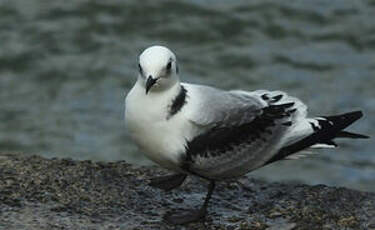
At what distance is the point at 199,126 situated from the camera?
569cm

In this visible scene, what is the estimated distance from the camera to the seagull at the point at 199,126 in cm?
566

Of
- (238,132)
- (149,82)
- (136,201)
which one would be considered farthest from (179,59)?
(149,82)

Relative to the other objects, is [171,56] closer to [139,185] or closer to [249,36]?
[139,185]

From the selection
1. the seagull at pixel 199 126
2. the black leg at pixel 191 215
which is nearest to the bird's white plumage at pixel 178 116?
the seagull at pixel 199 126

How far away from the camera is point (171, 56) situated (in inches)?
227

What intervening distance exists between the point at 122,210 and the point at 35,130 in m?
5.27

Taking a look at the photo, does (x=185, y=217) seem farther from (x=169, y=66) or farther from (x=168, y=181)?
(x=169, y=66)

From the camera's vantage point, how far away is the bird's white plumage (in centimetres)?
564

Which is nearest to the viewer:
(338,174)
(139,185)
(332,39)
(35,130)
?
(139,185)

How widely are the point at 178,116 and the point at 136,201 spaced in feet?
2.16

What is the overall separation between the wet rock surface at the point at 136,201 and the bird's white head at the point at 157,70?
721 millimetres

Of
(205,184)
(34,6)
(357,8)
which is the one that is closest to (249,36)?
(357,8)

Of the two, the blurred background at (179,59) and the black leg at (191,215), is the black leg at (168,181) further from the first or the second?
the blurred background at (179,59)

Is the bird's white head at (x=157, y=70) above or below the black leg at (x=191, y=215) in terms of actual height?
above
